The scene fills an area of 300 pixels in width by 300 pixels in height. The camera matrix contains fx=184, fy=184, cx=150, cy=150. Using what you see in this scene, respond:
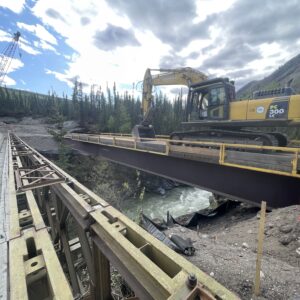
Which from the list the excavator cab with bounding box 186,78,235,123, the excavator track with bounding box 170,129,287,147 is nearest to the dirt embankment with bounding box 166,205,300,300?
the excavator track with bounding box 170,129,287,147

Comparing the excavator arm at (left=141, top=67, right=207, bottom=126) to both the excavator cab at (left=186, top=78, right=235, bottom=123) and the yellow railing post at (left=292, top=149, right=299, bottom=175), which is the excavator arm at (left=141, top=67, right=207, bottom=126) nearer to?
the excavator cab at (left=186, top=78, right=235, bottom=123)

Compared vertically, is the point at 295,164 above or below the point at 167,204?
above

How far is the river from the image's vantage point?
59.9 ft

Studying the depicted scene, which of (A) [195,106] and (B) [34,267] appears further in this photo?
(A) [195,106]

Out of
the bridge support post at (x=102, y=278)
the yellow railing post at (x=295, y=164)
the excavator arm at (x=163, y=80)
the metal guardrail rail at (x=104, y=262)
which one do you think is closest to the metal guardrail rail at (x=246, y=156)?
the yellow railing post at (x=295, y=164)

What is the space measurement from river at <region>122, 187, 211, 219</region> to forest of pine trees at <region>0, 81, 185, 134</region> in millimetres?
23310

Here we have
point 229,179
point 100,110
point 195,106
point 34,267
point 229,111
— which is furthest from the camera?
point 100,110

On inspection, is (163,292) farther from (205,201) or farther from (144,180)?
(144,180)

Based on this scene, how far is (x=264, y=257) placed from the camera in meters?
4.14

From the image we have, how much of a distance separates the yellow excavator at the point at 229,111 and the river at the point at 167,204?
9010 millimetres

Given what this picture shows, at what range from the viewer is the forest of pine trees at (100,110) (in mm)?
48503

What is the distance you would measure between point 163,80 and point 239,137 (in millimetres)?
7498

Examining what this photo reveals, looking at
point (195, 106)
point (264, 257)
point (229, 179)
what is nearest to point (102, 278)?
point (264, 257)

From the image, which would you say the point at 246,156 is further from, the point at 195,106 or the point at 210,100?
the point at 195,106
